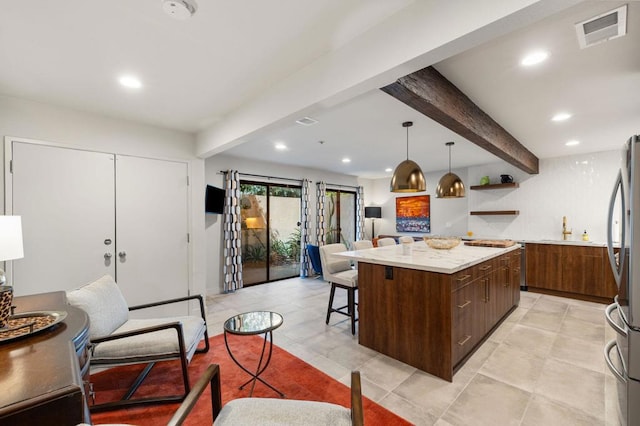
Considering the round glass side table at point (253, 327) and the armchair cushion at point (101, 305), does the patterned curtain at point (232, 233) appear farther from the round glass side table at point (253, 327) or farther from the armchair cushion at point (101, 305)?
the round glass side table at point (253, 327)

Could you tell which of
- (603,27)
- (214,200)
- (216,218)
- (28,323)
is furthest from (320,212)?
(28,323)

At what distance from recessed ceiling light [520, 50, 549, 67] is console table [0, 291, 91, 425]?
3031mm

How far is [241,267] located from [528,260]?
532cm

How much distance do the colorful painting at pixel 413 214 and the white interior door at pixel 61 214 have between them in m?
6.68

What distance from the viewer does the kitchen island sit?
7.64ft

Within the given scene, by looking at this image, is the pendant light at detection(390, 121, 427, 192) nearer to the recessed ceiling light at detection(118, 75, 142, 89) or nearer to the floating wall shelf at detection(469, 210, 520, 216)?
the recessed ceiling light at detection(118, 75, 142, 89)

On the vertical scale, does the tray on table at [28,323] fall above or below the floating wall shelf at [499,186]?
below

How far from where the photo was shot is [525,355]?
2.74m

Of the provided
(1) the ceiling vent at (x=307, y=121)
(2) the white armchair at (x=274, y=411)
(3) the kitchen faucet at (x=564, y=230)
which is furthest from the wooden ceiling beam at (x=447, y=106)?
(3) the kitchen faucet at (x=564, y=230)

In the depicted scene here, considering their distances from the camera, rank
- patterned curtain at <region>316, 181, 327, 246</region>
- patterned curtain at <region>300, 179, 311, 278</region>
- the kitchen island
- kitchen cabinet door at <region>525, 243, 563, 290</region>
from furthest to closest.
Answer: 1. patterned curtain at <region>316, 181, 327, 246</region>
2. patterned curtain at <region>300, 179, 311, 278</region>
3. kitchen cabinet door at <region>525, 243, 563, 290</region>
4. the kitchen island

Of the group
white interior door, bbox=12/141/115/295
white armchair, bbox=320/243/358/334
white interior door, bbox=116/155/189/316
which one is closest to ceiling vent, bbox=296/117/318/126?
white armchair, bbox=320/243/358/334

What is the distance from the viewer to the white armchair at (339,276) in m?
3.29

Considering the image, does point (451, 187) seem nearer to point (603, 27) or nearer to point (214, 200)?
point (603, 27)

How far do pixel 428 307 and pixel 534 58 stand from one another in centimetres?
206
